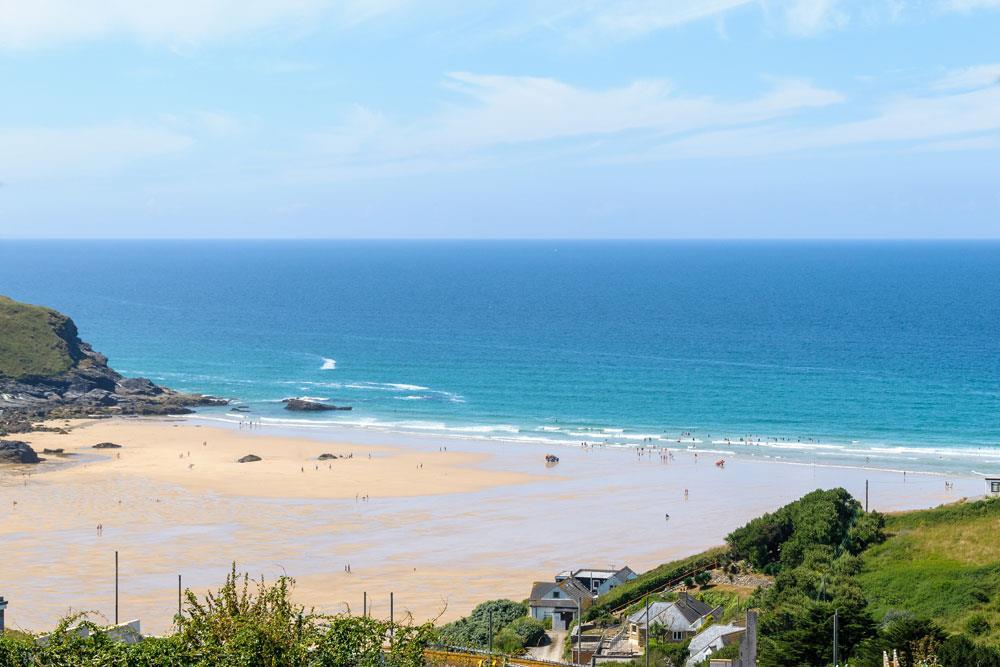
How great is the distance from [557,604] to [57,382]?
6613 cm

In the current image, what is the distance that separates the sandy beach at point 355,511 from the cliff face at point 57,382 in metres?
7.06

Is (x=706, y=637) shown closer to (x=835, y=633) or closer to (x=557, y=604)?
(x=835, y=633)

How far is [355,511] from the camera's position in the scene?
64.3 m

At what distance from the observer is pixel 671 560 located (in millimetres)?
54938

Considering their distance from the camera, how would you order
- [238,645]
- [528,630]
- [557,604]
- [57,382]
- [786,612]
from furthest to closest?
[57,382] → [557,604] → [528,630] → [786,612] → [238,645]

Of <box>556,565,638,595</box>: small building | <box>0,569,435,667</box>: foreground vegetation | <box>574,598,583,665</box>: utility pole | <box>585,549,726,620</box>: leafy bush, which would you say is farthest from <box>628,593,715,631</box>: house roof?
<box>0,569,435,667</box>: foreground vegetation

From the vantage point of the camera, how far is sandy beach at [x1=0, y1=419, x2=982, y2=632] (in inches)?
1996

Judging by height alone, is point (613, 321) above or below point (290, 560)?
above

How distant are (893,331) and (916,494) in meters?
78.2

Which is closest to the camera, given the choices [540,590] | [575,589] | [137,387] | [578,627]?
[578,627]

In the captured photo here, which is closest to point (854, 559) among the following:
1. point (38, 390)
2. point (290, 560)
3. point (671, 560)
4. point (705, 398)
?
point (671, 560)

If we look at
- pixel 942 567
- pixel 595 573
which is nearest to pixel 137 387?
pixel 595 573

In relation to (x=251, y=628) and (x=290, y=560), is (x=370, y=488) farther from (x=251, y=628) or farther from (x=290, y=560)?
(x=251, y=628)

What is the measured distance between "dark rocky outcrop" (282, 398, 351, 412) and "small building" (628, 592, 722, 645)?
57248mm
